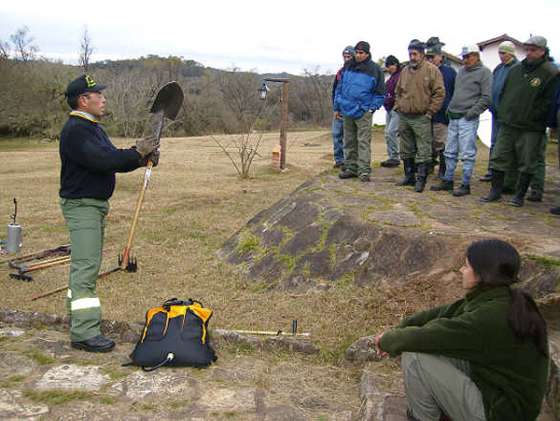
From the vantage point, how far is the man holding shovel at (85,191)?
13.1ft

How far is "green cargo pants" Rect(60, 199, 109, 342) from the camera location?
403 centimetres

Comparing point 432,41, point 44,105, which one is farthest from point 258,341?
point 44,105

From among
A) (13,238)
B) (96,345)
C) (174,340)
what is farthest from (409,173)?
(13,238)

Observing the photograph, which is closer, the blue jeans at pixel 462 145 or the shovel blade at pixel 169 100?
the shovel blade at pixel 169 100

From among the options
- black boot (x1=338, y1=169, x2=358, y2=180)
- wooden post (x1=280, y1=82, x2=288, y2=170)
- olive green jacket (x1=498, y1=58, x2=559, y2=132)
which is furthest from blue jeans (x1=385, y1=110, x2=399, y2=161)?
wooden post (x1=280, y1=82, x2=288, y2=170)

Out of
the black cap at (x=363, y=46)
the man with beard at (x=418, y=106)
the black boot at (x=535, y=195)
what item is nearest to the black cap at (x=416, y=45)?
the man with beard at (x=418, y=106)

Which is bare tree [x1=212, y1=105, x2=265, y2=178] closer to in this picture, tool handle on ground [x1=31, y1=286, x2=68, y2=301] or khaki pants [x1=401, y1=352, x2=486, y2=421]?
Answer: tool handle on ground [x1=31, y1=286, x2=68, y2=301]

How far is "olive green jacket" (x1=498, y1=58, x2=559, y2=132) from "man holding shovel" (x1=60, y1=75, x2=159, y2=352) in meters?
3.74

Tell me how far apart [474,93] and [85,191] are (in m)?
4.19

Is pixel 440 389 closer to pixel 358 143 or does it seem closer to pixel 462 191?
pixel 462 191

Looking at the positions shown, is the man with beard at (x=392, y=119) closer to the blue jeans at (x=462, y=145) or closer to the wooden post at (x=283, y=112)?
the blue jeans at (x=462, y=145)

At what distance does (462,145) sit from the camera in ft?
20.6

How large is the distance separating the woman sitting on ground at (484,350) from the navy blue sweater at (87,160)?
7.69ft

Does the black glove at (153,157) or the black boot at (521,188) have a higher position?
the black glove at (153,157)
